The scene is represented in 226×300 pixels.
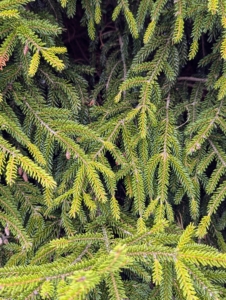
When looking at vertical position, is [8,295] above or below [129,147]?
below

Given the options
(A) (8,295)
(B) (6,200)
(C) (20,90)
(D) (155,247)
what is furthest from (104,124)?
(A) (8,295)

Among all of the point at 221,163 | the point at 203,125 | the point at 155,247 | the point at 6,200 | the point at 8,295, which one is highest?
the point at 203,125

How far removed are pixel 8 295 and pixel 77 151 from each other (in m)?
0.77

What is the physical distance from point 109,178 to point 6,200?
59 centimetres

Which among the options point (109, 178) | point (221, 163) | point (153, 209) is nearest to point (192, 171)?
point (221, 163)

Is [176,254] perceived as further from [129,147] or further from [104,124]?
[104,124]

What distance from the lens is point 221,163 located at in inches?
80.8

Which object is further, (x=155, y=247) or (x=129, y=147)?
(x=129, y=147)

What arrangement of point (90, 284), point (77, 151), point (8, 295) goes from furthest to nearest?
point (77, 151) → point (8, 295) → point (90, 284)

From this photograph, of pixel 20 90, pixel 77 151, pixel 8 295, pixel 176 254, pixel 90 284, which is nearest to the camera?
pixel 90 284

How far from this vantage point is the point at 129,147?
80.4 inches

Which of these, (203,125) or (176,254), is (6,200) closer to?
(176,254)

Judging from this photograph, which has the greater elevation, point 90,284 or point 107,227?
point 90,284

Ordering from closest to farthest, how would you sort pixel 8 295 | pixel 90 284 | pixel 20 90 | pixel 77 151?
pixel 90 284 → pixel 8 295 → pixel 77 151 → pixel 20 90
